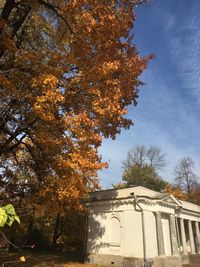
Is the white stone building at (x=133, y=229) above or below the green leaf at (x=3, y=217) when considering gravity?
above

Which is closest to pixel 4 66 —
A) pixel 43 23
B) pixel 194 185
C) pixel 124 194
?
pixel 43 23

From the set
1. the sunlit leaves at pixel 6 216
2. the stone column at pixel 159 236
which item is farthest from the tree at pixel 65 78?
the stone column at pixel 159 236

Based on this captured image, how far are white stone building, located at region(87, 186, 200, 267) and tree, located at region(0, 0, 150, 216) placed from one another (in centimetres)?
967

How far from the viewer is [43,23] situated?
1330 centimetres

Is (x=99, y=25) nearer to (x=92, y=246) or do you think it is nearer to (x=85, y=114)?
(x=85, y=114)

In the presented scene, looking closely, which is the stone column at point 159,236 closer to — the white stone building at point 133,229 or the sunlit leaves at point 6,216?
the white stone building at point 133,229

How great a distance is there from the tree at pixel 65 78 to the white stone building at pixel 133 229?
381 inches

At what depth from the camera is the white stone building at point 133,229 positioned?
20.9 metres

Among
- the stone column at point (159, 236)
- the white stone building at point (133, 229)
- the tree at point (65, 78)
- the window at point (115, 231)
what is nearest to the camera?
the tree at point (65, 78)

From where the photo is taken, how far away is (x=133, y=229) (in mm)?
21484

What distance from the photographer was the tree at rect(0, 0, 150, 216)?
10.6 m

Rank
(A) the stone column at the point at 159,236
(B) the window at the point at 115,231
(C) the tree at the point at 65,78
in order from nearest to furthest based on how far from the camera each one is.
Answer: (C) the tree at the point at 65,78 → (A) the stone column at the point at 159,236 → (B) the window at the point at 115,231

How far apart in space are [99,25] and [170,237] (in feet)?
65.2

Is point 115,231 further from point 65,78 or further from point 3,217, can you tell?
point 3,217
